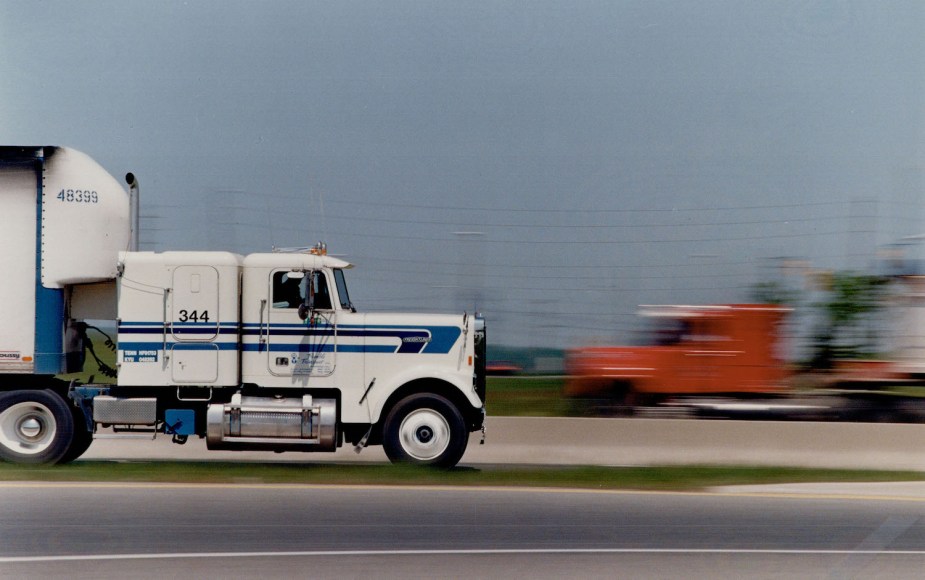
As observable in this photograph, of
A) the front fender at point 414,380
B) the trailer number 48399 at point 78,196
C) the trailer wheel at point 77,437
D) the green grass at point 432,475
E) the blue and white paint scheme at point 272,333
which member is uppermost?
the trailer number 48399 at point 78,196

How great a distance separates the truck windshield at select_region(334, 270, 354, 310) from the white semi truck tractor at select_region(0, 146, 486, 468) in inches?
1.8

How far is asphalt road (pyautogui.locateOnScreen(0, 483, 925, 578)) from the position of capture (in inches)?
316

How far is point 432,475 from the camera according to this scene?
12.5m

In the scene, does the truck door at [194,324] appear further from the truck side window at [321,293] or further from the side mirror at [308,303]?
the truck side window at [321,293]

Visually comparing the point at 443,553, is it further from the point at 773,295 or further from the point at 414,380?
the point at 773,295

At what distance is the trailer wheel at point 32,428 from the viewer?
42.2ft

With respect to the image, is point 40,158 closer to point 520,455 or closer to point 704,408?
point 520,455

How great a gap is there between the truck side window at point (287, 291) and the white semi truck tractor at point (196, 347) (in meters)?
Answer: 0.02

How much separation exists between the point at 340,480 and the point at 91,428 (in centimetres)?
317

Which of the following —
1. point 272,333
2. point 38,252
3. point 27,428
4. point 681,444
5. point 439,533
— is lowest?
point 439,533

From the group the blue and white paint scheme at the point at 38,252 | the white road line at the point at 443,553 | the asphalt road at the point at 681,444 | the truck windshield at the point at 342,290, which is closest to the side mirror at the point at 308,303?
the truck windshield at the point at 342,290

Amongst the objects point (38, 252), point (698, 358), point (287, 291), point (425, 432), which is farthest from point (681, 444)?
point (38, 252)

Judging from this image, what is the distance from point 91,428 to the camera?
13.0m

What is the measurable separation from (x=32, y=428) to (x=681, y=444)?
823 centimetres
